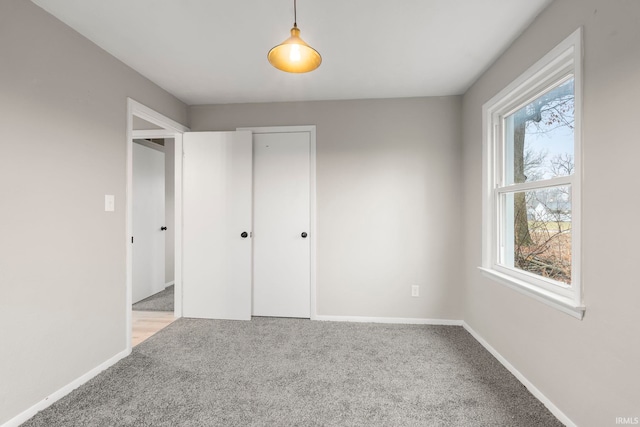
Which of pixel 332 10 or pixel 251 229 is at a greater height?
pixel 332 10

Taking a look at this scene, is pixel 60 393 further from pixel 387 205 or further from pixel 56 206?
pixel 387 205

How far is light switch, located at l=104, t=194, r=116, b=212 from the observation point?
7.23 ft

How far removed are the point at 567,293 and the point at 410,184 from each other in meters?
1.72

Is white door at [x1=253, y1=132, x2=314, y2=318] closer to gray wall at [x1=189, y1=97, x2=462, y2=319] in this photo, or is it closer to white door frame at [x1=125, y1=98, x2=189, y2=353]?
gray wall at [x1=189, y1=97, x2=462, y2=319]

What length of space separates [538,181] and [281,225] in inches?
93.2

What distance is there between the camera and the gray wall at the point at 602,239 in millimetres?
1249

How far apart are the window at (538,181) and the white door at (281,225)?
1812 millimetres

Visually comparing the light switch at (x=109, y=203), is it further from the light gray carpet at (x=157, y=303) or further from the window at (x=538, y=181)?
the window at (x=538, y=181)

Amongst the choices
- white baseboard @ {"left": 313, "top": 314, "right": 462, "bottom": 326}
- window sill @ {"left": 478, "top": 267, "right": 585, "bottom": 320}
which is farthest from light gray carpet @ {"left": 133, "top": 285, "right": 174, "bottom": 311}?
window sill @ {"left": 478, "top": 267, "right": 585, "bottom": 320}

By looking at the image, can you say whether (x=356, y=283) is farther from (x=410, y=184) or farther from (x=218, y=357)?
(x=218, y=357)

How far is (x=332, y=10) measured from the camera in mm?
1763

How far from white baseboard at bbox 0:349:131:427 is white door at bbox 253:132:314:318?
137cm

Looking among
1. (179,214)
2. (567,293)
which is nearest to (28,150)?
(179,214)

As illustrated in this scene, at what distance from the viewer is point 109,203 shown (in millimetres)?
2229
